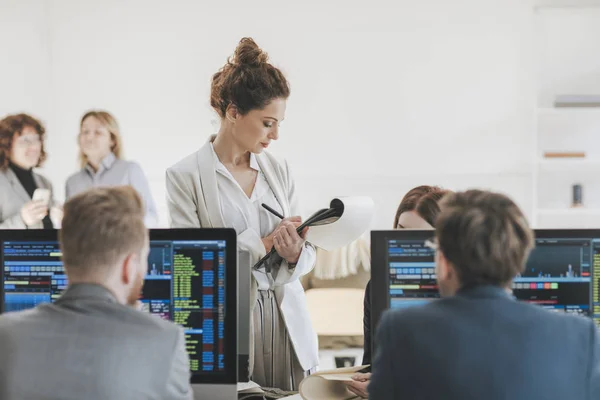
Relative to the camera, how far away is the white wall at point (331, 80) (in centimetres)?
542

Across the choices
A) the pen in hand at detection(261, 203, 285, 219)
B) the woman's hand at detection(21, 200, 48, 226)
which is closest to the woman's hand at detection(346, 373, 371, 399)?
the pen in hand at detection(261, 203, 285, 219)

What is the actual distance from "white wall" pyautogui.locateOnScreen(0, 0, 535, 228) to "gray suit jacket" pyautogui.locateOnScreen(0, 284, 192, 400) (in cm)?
424

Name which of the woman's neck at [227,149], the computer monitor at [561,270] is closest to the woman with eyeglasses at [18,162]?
the woman's neck at [227,149]

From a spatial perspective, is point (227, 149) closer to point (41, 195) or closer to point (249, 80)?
point (249, 80)

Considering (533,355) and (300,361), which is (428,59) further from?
(533,355)

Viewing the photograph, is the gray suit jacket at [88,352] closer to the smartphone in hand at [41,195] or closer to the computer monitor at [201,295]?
the computer monitor at [201,295]

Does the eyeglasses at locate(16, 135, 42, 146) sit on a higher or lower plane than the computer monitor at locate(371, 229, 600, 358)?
higher

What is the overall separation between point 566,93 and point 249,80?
368cm

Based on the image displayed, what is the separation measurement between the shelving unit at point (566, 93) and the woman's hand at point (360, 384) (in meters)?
3.82

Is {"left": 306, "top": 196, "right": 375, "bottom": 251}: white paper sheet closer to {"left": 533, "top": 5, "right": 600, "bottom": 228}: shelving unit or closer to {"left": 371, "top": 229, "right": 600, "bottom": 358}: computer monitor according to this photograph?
{"left": 371, "top": 229, "right": 600, "bottom": 358}: computer monitor

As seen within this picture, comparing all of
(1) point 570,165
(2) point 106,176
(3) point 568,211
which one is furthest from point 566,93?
(2) point 106,176

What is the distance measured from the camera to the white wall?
213 inches

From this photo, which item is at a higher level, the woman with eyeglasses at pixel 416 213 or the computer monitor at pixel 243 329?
the woman with eyeglasses at pixel 416 213

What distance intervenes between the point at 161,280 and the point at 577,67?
4.40m
